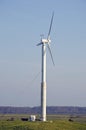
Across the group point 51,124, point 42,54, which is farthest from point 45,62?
point 51,124

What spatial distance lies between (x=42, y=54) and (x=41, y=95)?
809 cm

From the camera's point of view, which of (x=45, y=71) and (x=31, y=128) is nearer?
(x=31, y=128)

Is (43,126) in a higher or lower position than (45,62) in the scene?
lower

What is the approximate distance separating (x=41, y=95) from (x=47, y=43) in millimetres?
10931

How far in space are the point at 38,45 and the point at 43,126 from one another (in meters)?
19.7

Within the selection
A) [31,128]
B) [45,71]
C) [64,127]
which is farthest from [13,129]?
[45,71]

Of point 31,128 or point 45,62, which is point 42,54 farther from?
point 31,128

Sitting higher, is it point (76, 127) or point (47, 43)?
point (47, 43)

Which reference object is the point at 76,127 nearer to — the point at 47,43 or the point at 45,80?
the point at 45,80

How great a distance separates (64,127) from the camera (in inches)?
2992

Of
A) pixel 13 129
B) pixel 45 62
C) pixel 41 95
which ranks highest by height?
pixel 45 62

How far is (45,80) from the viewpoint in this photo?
8369cm

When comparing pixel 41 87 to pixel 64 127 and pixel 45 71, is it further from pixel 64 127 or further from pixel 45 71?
pixel 64 127

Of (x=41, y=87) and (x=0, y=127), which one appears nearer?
(x=0, y=127)
